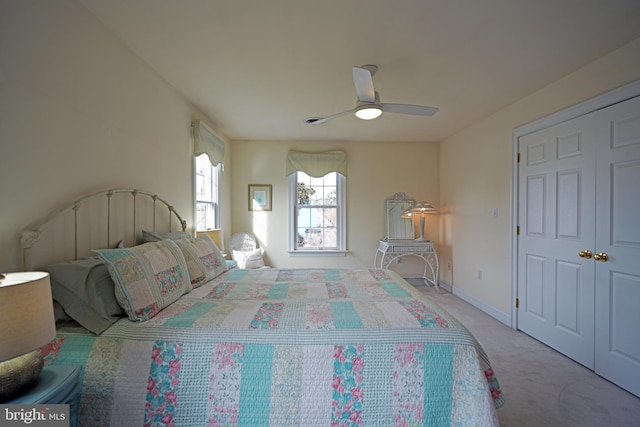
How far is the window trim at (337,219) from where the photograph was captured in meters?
4.49

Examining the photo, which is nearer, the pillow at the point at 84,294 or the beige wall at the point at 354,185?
the pillow at the point at 84,294

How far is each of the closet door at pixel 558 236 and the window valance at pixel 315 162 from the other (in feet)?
7.74

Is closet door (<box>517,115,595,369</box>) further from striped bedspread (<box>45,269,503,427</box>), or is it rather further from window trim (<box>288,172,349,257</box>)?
window trim (<box>288,172,349,257</box>)

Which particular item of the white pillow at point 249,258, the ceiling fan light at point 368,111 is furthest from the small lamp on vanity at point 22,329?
the white pillow at point 249,258

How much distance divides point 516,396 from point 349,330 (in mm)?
1513

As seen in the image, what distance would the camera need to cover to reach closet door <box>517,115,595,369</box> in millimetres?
2252

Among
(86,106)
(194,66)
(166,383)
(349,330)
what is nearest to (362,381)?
(349,330)

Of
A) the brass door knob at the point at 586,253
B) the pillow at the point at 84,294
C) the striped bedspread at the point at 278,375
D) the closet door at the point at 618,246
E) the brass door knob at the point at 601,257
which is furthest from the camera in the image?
the brass door knob at the point at 586,253

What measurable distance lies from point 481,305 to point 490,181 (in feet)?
5.12

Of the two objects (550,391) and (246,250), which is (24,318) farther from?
(246,250)

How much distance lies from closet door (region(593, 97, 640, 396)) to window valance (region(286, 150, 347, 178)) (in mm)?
2934

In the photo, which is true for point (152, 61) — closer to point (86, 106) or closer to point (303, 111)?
point (86, 106)

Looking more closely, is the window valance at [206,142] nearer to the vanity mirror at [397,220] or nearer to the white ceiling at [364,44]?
the white ceiling at [364,44]

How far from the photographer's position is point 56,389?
97cm
